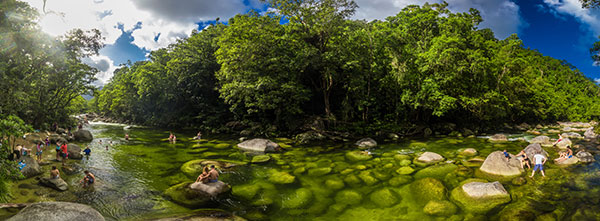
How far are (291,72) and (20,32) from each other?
21.0 meters

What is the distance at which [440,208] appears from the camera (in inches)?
380

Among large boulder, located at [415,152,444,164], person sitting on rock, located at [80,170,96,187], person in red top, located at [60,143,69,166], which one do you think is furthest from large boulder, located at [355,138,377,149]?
person in red top, located at [60,143,69,166]

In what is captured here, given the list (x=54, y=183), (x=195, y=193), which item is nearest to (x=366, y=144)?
(x=195, y=193)

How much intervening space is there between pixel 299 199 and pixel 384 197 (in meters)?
3.79

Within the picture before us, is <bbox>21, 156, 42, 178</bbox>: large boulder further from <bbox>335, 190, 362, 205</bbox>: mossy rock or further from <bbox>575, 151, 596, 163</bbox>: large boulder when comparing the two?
<bbox>575, 151, 596, 163</bbox>: large boulder

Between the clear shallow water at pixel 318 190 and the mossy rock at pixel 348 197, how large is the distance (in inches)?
1.7

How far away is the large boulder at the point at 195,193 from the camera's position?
35.1ft

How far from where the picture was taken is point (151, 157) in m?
20.4

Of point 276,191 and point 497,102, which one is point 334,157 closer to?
point 276,191

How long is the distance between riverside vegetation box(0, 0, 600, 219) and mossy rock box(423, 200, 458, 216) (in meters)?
0.07

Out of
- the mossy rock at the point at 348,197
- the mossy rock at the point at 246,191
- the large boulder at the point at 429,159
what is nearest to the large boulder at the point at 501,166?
the large boulder at the point at 429,159

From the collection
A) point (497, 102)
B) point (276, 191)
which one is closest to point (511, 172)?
point (276, 191)

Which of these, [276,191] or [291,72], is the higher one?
[291,72]

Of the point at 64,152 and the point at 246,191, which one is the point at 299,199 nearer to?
the point at 246,191
